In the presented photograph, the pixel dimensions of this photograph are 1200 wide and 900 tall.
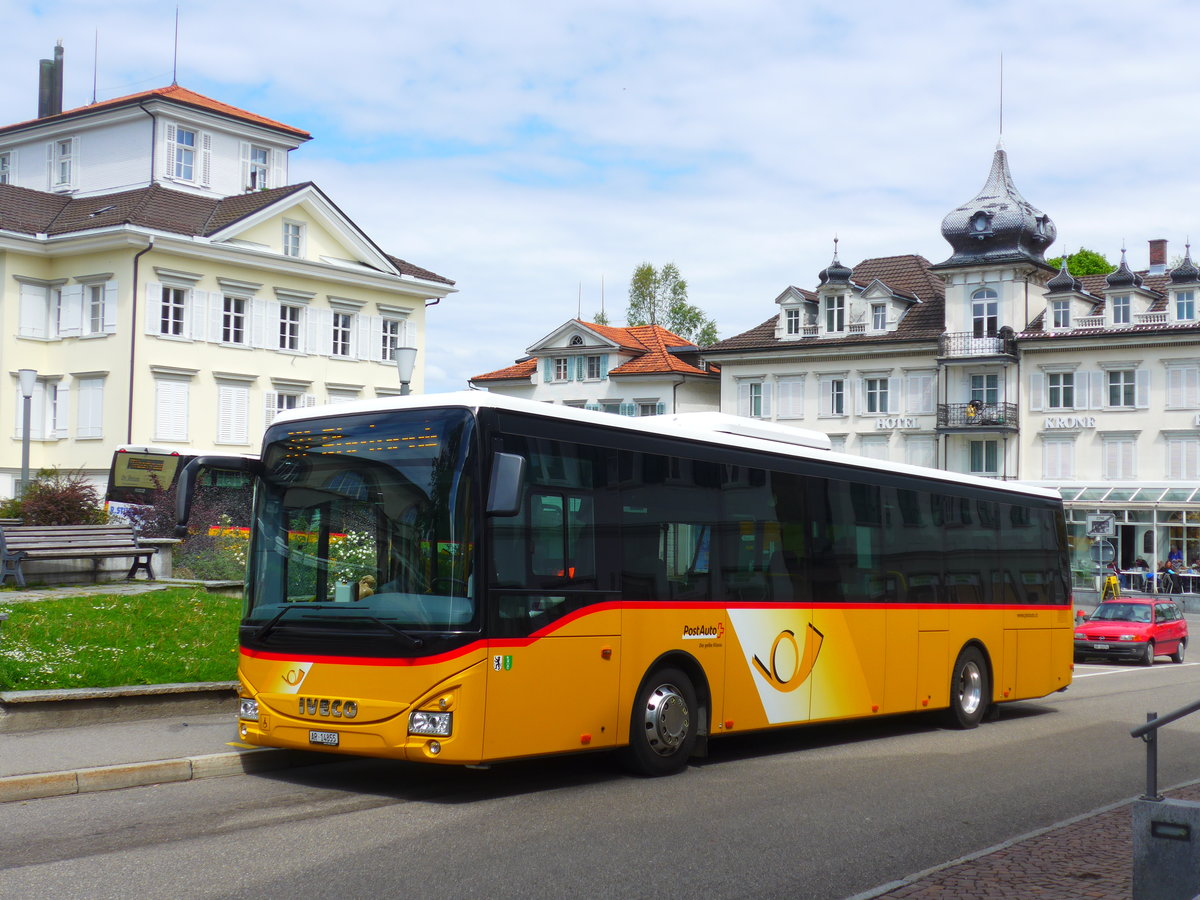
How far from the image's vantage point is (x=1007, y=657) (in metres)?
17.6

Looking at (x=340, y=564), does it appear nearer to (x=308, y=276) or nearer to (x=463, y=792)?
(x=463, y=792)

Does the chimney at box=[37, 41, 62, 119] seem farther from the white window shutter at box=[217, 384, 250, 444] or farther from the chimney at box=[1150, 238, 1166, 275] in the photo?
the chimney at box=[1150, 238, 1166, 275]

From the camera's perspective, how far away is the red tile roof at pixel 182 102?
56.2m

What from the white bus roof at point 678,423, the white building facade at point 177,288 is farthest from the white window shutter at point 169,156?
the white bus roof at point 678,423

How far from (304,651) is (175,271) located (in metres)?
42.2

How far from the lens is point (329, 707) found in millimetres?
10289

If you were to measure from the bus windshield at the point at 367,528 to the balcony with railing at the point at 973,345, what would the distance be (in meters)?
57.6

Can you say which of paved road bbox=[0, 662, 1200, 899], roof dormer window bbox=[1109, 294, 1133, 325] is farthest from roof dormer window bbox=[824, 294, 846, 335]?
paved road bbox=[0, 662, 1200, 899]

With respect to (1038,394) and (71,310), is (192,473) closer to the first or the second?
(71,310)

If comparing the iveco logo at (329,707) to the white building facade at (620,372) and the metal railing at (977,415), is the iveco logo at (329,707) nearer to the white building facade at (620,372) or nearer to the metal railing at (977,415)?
the metal railing at (977,415)

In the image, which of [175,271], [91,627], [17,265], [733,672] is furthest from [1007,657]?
[17,265]

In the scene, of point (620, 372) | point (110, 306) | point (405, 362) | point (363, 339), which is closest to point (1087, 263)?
point (620, 372)

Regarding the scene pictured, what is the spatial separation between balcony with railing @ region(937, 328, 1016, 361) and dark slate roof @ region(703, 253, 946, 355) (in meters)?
0.72

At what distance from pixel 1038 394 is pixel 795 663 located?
179 ft
